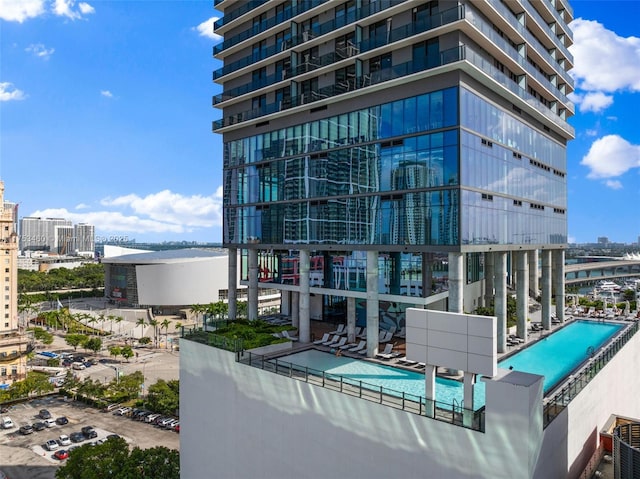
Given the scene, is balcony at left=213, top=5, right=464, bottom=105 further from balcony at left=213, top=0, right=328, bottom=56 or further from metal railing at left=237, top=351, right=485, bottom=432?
metal railing at left=237, top=351, right=485, bottom=432

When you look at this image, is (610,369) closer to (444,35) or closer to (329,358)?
(329,358)

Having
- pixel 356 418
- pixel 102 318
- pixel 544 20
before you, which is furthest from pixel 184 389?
pixel 102 318

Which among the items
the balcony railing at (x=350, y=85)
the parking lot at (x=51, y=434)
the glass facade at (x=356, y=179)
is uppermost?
the balcony railing at (x=350, y=85)

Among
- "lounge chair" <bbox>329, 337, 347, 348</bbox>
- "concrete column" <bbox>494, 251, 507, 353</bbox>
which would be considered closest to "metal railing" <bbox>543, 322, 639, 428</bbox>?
"concrete column" <bbox>494, 251, 507, 353</bbox>

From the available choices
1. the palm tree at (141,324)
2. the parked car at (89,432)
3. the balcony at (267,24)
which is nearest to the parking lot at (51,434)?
the parked car at (89,432)

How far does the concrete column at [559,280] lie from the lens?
38281 mm

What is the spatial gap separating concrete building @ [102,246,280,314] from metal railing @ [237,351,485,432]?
75160 millimetres

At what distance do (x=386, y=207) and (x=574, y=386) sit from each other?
13.5m

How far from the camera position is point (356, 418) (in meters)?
16.8

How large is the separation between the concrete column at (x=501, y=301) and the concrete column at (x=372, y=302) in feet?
26.4

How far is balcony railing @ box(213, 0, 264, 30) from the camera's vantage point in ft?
113

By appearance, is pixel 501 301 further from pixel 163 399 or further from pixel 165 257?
pixel 165 257

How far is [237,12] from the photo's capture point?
36.2 meters

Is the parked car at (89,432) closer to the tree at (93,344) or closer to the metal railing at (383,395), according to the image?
the tree at (93,344)
